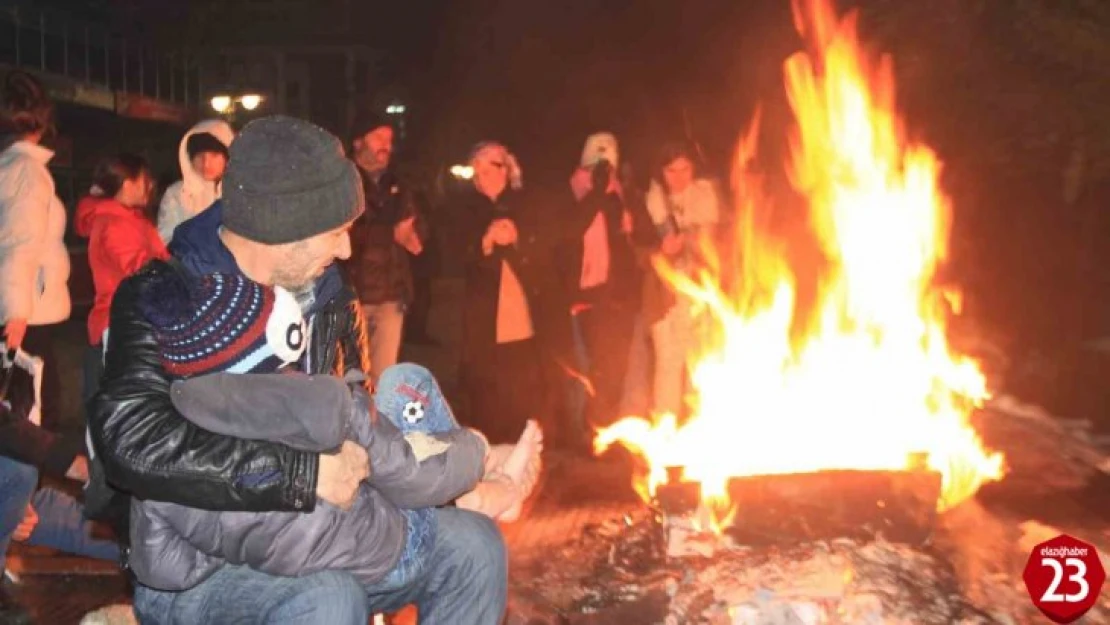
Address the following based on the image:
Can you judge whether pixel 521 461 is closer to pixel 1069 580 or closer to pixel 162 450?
pixel 162 450

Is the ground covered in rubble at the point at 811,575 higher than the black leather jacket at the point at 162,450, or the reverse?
the black leather jacket at the point at 162,450

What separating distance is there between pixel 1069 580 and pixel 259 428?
4.04 m

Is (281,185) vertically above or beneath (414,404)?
above

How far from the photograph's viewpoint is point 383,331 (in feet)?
24.9

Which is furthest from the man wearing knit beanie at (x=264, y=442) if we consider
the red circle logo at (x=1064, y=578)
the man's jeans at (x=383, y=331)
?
the man's jeans at (x=383, y=331)

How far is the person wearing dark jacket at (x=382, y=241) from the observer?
23.8ft

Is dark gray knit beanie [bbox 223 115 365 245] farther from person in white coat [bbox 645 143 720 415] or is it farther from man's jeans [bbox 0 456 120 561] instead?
person in white coat [bbox 645 143 720 415]

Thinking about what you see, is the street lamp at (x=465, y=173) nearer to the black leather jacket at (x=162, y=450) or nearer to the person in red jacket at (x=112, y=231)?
the person in red jacket at (x=112, y=231)

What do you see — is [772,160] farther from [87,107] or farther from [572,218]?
[87,107]

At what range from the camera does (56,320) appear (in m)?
5.98

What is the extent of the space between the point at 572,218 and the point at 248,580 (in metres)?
5.36

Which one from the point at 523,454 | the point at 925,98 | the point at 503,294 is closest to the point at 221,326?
the point at 523,454

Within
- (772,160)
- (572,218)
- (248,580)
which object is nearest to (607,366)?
(572,218)

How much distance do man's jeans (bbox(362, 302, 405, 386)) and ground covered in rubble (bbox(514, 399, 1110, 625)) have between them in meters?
2.34
